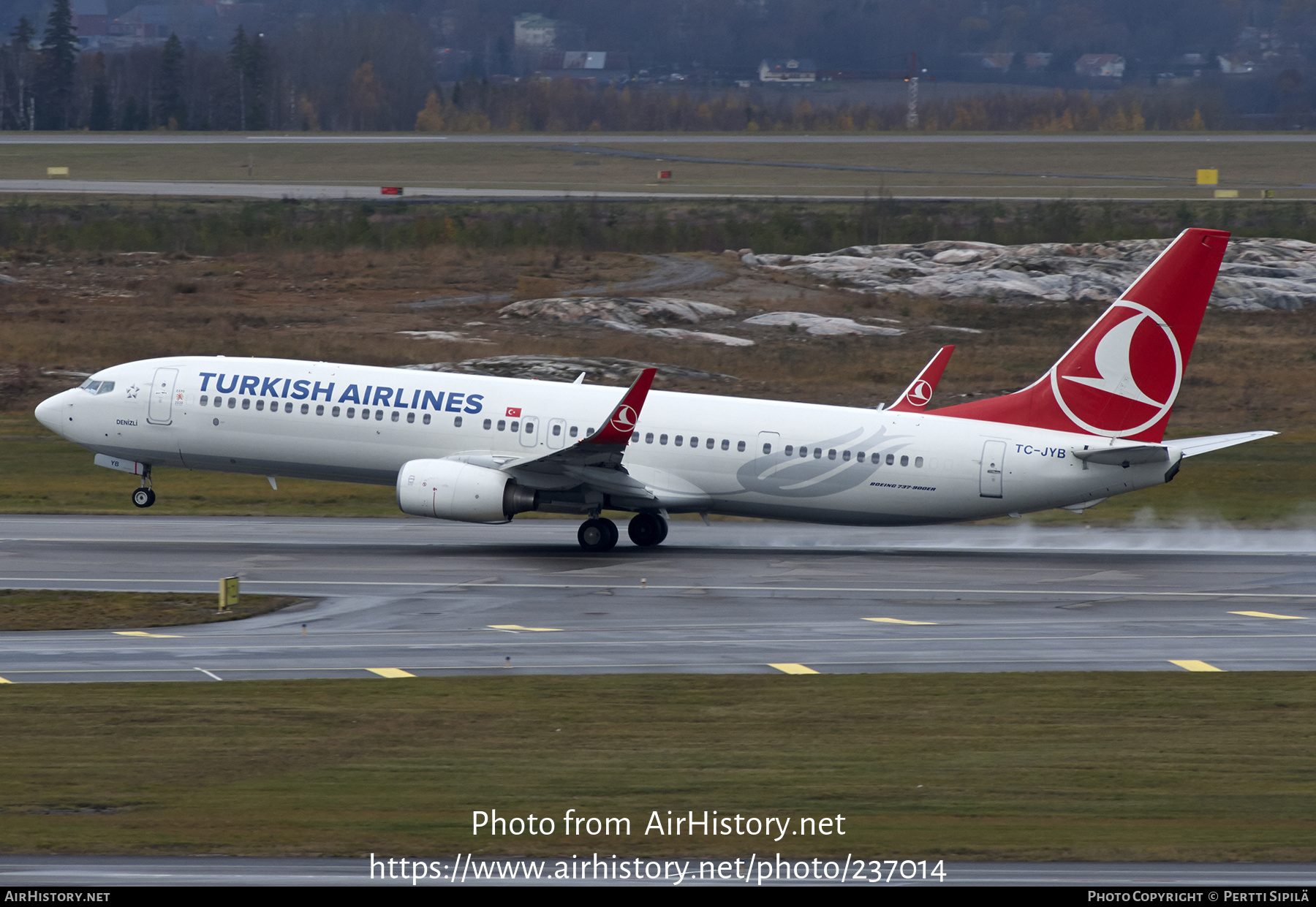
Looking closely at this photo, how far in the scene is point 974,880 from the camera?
15.6 m

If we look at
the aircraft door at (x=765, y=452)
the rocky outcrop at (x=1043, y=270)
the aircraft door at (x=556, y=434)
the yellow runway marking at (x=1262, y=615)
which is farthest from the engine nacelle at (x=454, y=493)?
the rocky outcrop at (x=1043, y=270)

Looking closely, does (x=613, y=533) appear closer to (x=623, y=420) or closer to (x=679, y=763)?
(x=623, y=420)

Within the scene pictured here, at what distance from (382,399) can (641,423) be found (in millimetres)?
6551

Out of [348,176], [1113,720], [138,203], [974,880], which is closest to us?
[974,880]

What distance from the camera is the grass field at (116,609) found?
30.0 m

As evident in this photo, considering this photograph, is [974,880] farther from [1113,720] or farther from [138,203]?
[138,203]

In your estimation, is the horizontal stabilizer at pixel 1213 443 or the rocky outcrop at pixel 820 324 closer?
the horizontal stabilizer at pixel 1213 443

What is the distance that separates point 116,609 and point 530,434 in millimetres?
11843

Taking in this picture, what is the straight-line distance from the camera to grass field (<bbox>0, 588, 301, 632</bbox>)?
98.6 ft

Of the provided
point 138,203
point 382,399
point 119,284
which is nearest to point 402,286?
point 119,284

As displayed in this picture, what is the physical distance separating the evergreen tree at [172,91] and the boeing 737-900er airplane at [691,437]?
482 feet

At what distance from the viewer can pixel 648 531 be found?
40625 mm

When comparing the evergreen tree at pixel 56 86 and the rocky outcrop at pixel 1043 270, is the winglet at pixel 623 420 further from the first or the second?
the evergreen tree at pixel 56 86

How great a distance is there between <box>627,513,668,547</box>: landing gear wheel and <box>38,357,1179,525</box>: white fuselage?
110 centimetres
